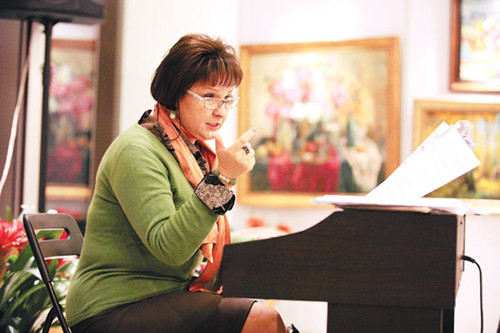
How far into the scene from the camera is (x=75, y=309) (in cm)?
162

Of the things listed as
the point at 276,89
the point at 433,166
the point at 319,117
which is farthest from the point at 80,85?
the point at 433,166

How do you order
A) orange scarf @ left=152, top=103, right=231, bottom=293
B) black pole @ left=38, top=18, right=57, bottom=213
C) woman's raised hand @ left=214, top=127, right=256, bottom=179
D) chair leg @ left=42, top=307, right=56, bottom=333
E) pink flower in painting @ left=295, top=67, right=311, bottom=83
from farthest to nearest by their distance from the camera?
pink flower in painting @ left=295, top=67, right=311, bottom=83 < black pole @ left=38, top=18, right=57, bottom=213 < chair leg @ left=42, top=307, right=56, bottom=333 < orange scarf @ left=152, top=103, right=231, bottom=293 < woman's raised hand @ left=214, top=127, right=256, bottom=179

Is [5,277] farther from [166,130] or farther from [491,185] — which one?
[491,185]

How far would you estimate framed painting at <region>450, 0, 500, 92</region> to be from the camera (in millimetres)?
3814

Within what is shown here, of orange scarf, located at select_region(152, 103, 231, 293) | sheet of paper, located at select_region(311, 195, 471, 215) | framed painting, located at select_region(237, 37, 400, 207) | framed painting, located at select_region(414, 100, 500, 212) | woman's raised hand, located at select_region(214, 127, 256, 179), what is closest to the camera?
sheet of paper, located at select_region(311, 195, 471, 215)

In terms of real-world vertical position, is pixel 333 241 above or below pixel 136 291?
above

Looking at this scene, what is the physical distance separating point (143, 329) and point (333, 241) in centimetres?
51

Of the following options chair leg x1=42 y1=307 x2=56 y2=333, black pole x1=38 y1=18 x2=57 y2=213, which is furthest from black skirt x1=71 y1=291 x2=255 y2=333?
black pole x1=38 y1=18 x2=57 y2=213

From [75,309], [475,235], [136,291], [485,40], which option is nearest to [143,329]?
[136,291]

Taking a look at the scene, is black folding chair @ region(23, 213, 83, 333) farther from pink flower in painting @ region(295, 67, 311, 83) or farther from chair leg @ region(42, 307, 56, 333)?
pink flower in painting @ region(295, 67, 311, 83)

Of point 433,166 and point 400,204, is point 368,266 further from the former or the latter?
point 433,166

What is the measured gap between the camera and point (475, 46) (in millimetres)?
3836

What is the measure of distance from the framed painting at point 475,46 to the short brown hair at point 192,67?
96.6 inches

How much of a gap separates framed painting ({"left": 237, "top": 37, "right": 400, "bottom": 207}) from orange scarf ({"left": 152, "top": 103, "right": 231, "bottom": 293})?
2498mm
